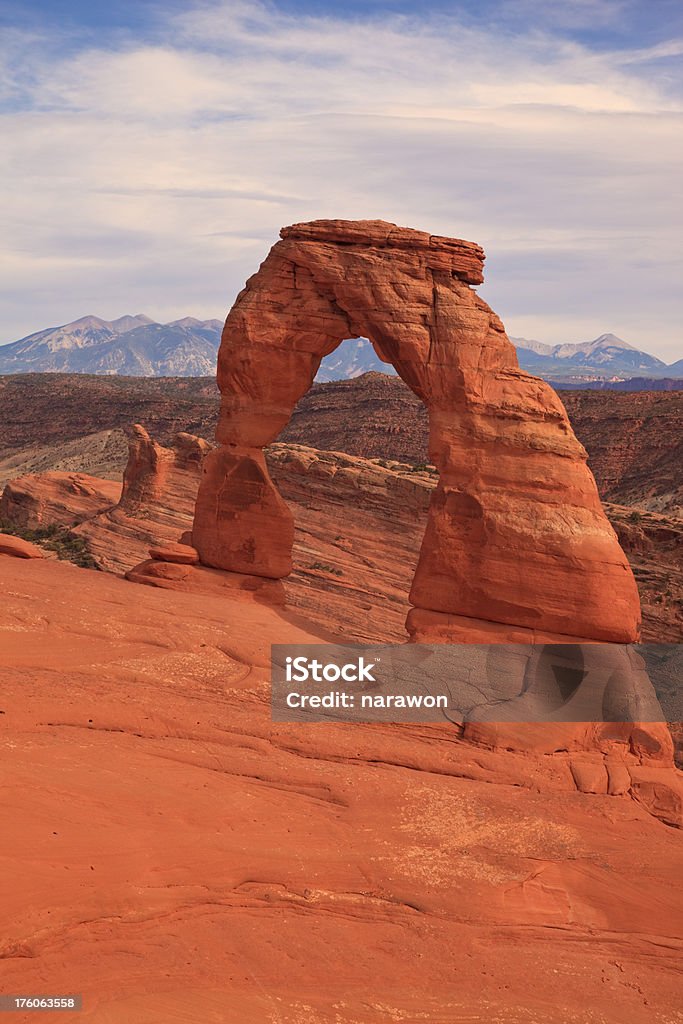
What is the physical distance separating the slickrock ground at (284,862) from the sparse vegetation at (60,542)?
16.4 metres

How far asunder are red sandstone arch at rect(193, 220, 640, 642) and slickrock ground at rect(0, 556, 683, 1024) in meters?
2.95

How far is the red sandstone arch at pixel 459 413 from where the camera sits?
1669 cm

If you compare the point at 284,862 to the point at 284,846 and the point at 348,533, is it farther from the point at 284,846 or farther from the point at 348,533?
the point at 348,533

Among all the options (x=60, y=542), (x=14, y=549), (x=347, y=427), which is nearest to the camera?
(x=14, y=549)

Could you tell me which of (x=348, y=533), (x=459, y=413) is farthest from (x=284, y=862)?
(x=348, y=533)

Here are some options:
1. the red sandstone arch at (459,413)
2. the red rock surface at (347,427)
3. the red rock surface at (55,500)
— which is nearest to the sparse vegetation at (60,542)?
the red rock surface at (55,500)

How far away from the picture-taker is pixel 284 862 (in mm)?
10547

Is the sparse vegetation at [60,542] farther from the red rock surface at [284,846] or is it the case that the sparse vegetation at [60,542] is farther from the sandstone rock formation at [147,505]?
the red rock surface at [284,846]

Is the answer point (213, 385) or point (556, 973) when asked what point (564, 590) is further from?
point (213, 385)

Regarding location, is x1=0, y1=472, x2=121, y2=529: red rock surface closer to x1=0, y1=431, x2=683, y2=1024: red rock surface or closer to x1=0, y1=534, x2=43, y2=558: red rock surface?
x1=0, y1=534, x2=43, y2=558: red rock surface

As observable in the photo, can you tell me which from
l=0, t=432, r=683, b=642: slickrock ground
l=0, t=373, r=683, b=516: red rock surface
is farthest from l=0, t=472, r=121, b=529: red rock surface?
l=0, t=373, r=683, b=516: red rock surface
